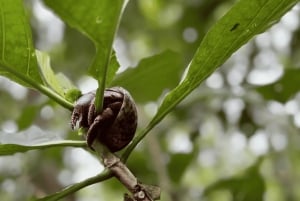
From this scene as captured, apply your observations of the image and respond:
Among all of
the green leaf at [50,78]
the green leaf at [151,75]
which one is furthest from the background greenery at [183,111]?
the green leaf at [50,78]

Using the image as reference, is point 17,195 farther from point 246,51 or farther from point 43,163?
point 246,51

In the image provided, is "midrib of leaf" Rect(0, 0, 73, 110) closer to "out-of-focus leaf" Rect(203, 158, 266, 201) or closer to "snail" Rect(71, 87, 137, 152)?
"snail" Rect(71, 87, 137, 152)

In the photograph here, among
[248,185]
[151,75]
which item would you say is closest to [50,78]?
[151,75]

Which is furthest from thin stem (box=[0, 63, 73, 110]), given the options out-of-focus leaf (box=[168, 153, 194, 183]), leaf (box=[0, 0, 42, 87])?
out-of-focus leaf (box=[168, 153, 194, 183])

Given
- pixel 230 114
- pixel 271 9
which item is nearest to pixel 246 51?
pixel 230 114

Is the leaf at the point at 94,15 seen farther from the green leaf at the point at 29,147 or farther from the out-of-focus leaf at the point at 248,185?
the out-of-focus leaf at the point at 248,185

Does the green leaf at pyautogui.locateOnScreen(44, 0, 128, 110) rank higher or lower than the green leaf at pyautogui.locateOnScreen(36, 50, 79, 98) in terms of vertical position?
lower

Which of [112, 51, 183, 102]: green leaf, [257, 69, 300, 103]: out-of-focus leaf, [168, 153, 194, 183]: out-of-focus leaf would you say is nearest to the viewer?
[112, 51, 183, 102]: green leaf

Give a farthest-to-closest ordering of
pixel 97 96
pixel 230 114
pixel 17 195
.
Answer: pixel 230 114, pixel 17 195, pixel 97 96
